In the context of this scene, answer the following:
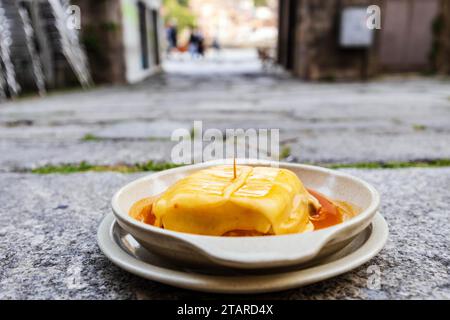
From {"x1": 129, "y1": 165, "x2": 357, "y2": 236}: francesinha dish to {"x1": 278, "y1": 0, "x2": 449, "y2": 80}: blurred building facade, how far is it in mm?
6093

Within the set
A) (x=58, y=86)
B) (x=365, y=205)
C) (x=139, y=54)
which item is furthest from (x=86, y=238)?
(x=139, y=54)

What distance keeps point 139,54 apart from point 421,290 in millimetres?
7820

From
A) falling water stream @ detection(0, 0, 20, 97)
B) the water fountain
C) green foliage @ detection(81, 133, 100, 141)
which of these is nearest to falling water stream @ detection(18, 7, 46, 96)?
the water fountain

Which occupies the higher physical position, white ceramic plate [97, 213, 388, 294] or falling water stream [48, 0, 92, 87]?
falling water stream [48, 0, 92, 87]

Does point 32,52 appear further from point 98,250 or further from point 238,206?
point 238,206

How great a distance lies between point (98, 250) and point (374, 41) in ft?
21.6

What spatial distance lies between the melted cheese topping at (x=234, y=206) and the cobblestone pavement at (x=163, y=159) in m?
0.12

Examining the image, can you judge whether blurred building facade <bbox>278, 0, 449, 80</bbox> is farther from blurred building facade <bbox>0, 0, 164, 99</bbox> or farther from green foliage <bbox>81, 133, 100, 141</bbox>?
green foliage <bbox>81, 133, 100, 141</bbox>

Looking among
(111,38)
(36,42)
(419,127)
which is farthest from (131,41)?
(419,127)

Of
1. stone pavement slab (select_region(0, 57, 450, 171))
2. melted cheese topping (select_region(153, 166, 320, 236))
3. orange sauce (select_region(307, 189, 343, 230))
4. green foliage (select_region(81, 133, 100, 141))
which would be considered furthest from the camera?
green foliage (select_region(81, 133, 100, 141))

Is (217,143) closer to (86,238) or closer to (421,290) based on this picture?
(86,238)

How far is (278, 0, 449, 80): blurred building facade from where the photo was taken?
253 inches

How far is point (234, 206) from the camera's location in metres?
0.69

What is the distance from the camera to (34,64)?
17.7ft
